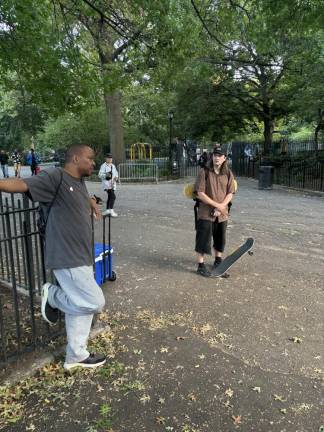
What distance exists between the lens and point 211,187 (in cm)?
558

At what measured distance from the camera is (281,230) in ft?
28.9

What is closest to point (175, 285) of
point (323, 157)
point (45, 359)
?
point (45, 359)

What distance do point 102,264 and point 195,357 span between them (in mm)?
2047

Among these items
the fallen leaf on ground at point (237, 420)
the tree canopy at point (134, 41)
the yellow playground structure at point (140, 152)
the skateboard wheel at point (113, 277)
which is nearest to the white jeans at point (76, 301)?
the fallen leaf on ground at point (237, 420)

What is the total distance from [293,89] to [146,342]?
18870 mm

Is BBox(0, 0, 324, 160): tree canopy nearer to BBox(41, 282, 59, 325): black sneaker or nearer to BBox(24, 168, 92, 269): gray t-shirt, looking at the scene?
BBox(24, 168, 92, 269): gray t-shirt

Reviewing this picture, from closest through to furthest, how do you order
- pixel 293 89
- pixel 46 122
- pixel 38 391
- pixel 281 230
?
pixel 38 391
pixel 281 230
pixel 293 89
pixel 46 122

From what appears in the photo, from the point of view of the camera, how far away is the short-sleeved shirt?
5.59 metres

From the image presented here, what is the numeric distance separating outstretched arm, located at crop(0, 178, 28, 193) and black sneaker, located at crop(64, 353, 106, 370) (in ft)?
4.96

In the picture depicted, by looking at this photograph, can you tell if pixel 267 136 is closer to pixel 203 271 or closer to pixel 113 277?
pixel 203 271

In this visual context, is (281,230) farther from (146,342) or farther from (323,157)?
(323,157)

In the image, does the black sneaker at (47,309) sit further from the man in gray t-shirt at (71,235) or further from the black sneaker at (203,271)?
the black sneaker at (203,271)

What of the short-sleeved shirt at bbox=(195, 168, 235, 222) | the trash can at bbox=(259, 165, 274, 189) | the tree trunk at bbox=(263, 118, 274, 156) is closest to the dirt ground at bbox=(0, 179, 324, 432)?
the short-sleeved shirt at bbox=(195, 168, 235, 222)

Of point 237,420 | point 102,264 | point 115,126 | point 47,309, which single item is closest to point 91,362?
point 47,309
